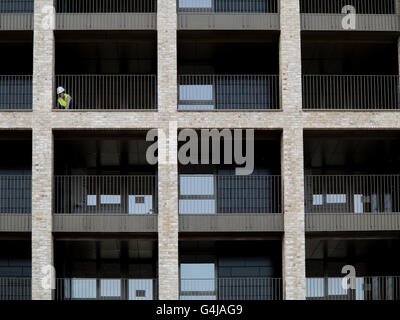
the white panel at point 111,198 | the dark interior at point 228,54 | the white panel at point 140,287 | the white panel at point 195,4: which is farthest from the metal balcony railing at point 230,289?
the white panel at point 195,4

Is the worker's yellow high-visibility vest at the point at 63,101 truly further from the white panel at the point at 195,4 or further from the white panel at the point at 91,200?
the white panel at the point at 195,4

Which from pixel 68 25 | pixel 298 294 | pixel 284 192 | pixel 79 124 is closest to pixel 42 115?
pixel 79 124

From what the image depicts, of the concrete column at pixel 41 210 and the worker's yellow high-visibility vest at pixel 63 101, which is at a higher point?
the worker's yellow high-visibility vest at pixel 63 101

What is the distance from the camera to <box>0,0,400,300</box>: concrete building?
27.6 metres

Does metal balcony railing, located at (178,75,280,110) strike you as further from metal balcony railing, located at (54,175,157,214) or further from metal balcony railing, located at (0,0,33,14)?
metal balcony railing, located at (0,0,33,14)

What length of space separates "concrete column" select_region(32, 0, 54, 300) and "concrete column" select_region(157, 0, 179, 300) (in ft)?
11.7

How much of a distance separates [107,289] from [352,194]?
30.6 feet

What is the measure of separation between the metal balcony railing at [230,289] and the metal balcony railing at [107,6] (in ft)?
32.7

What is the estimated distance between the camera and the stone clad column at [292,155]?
27.2 metres

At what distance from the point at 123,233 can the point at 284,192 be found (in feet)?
17.7

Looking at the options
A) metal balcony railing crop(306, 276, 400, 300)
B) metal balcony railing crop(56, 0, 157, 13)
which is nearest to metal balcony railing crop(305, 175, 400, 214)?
metal balcony railing crop(306, 276, 400, 300)

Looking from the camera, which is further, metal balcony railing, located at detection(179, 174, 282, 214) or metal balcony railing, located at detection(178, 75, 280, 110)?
metal balcony railing, located at detection(178, 75, 280, 110)

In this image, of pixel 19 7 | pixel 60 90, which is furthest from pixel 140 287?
pixel 19 7

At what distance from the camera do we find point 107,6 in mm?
30734
